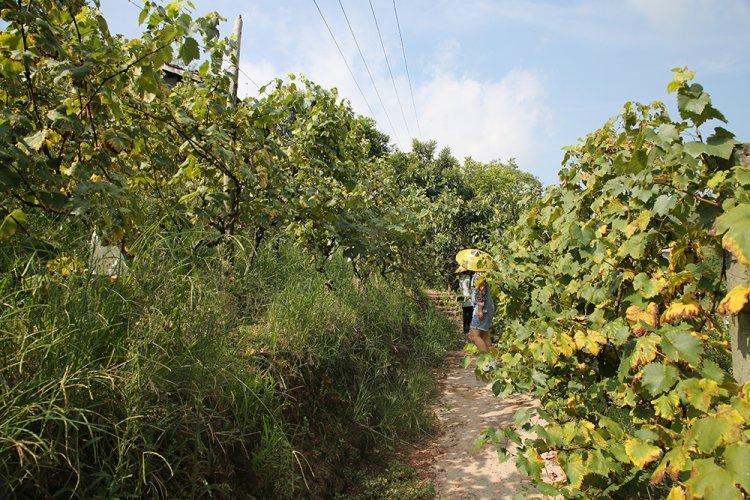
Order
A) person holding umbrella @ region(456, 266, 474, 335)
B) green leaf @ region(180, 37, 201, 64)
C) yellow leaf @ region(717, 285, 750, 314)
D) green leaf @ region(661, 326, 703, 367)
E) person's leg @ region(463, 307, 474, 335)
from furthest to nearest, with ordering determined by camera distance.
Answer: person's leg @ region(463, 307, 474, 335) → person holding umbrella @ region(456, 266, 474, 335) → green leaf @ region(180, 37, 201, 64) → green leaf @ region(661, 326, 703, 367) → yellow leaf @ region(717, 285, 750, 314)

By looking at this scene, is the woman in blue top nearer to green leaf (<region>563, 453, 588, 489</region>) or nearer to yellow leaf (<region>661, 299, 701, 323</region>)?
green leaf (<region>563, 453, 588, 489</region>)

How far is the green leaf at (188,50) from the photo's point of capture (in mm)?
2584

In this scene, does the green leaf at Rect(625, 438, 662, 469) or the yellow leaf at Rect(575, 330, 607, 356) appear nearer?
the green leaf at Rect(625, 438, 662, 469)

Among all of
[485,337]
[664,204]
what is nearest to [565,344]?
[664,204]

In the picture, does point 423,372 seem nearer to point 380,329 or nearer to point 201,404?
point 380,329

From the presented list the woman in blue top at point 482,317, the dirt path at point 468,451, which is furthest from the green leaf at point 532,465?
the woman in blue top at point 482,317

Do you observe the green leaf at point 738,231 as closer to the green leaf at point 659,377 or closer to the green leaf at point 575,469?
the green leaf at point 659,377

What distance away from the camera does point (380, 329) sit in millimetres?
5938

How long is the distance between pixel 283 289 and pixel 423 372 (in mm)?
2486

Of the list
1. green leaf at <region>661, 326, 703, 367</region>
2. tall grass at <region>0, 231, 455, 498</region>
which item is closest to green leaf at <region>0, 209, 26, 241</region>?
tall grass at <region>0, 231, 455, 498</region>

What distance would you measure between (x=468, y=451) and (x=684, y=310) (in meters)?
2.98

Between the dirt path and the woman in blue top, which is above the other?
the woman in blue top

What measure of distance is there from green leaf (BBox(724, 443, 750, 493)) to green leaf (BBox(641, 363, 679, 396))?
0.38 metres

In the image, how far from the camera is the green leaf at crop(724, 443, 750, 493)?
1128mm
